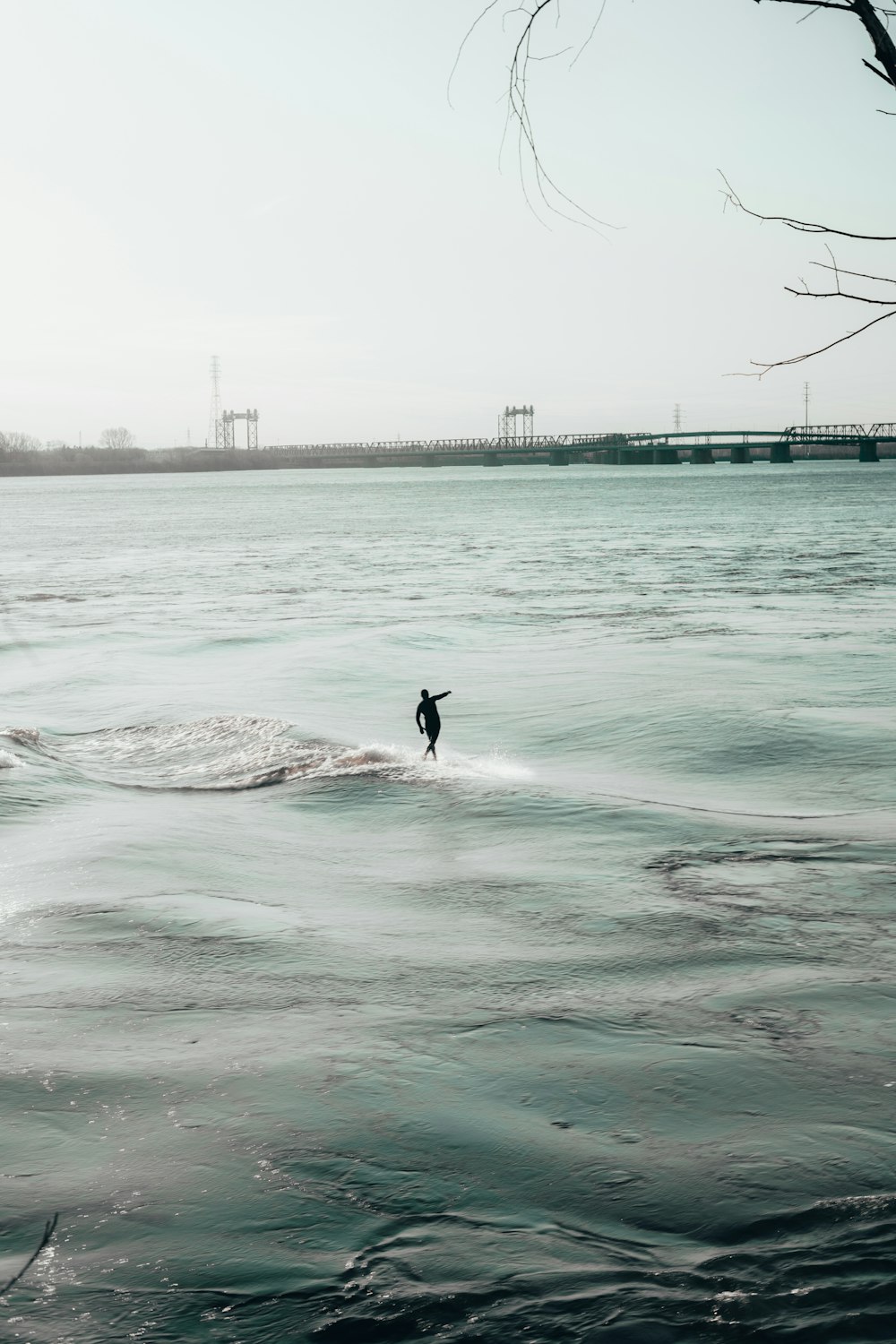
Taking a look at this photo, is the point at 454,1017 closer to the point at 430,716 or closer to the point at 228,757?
the point at 430,716

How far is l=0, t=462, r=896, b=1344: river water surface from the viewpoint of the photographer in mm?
5062

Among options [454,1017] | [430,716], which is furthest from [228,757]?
[454,1017]

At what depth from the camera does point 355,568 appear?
54.3 meters

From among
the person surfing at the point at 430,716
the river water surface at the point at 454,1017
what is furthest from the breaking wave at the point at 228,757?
the person surfing at the point at 430,716

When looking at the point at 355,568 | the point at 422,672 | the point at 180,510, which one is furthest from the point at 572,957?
the point at 180,510

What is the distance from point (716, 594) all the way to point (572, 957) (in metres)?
31.6

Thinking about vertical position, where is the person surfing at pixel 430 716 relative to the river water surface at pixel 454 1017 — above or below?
above

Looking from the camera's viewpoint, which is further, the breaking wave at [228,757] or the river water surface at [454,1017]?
the breaking wave at [228,757]

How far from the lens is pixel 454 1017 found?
7734mm

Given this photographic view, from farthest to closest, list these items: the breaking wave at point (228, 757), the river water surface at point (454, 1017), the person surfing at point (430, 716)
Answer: the breaking wave at point (228, 757) < the person surfing at point (430, 716) < the river water surface at point (454, 1017)

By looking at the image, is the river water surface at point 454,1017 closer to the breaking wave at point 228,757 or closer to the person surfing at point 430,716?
the breaking wave at point 228,757

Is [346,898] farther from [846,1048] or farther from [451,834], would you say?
[846,1048]

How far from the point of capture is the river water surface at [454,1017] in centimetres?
506

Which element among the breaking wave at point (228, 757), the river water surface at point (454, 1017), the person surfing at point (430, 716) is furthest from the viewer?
the breaking wave at point (228, 757)
